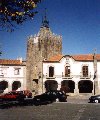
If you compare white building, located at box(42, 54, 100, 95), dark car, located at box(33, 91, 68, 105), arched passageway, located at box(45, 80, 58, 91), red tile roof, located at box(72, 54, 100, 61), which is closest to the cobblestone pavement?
dark car, located at box(33, 91, 68, 105)

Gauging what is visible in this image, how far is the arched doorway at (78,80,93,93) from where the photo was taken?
174 feet

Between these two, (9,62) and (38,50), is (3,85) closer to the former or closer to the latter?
(9,62)

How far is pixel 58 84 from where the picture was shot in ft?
172

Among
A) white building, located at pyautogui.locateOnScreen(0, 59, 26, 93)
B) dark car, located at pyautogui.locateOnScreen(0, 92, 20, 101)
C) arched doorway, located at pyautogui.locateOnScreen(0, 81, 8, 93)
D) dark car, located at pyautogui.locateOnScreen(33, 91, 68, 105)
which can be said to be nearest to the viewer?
dark car, located at pyautogui.locateOnScreen(33, 91, 68, 105)

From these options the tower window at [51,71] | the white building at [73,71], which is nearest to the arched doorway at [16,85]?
the white building at [73,71]

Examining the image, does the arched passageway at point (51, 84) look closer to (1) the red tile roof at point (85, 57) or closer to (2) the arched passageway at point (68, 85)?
(2) the arched passageway at point (68, 85)

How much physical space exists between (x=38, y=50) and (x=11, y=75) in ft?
24.3

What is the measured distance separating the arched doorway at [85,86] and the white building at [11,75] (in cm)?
1112

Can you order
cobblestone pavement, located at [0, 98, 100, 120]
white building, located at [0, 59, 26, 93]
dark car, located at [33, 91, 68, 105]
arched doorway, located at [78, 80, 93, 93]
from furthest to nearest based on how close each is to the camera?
white building, located at [0, 59, 26, 93] → arched doorway, located at [78, 80, 93, 93] → dark car, located at [33, 91, 68, 105] → cobblestone pavement, located at [0, 98, 100, 120]

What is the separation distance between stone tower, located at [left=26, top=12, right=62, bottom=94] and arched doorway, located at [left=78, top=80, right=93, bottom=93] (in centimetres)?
830

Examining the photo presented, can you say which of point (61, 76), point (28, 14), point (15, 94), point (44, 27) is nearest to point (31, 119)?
point (28, 14)

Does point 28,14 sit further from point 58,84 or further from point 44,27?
point 44,27

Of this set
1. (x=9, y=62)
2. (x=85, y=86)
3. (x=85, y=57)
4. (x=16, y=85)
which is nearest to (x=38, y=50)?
(x=9, y=62)

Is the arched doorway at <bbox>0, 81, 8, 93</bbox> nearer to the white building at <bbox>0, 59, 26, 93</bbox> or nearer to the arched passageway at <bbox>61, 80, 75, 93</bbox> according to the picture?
the white building at <bbox>0, 59, 26, 93</bbox>
